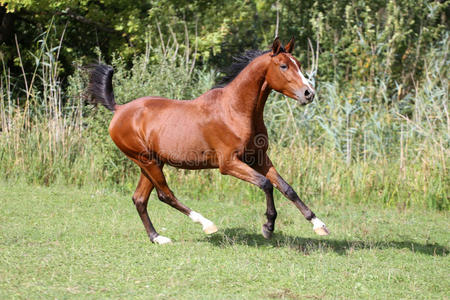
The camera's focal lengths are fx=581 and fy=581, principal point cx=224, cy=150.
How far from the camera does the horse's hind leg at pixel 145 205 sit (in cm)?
668

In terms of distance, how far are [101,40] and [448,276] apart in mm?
11352

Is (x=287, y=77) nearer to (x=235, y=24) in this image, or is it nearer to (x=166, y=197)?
(x=166, y=197)

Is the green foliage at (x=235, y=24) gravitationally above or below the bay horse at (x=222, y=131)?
above

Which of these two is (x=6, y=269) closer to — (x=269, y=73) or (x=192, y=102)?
(x=192, y=102)

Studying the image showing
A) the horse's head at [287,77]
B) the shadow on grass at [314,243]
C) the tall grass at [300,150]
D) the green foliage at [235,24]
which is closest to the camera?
the horse's head at [287,77]

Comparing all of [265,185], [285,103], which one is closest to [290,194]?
[265,185]

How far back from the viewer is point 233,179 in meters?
9.66

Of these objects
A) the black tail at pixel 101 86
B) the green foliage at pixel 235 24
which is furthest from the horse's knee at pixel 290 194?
the green foliage at pixel 235 24

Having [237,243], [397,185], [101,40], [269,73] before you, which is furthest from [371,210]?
[101,40]

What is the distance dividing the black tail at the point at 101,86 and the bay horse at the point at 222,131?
0.36m

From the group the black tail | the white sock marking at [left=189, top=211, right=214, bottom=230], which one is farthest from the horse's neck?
the black tail

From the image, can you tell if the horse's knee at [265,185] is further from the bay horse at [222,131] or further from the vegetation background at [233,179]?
the vegetation background at [233,179]

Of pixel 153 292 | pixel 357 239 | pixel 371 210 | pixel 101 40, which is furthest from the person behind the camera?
pixel 101 40

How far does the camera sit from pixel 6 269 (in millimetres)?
5340
